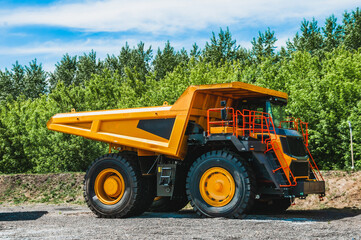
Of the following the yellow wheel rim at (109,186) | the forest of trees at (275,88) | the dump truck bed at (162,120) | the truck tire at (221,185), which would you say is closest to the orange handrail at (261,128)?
the dump truck bed at (162,120)

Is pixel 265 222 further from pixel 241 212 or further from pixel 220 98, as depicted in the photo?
pixel 220 98

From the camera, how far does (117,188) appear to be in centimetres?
1330

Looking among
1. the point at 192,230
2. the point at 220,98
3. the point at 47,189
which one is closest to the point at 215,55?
the point at 47,189

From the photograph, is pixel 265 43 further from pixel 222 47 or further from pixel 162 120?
pixel 162 120

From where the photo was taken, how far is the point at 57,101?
1359 inches

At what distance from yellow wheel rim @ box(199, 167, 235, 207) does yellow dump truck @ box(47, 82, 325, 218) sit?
0.02 meters

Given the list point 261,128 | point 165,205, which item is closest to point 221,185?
point 261,128

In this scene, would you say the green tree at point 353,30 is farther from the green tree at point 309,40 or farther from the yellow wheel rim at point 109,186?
the yellow wheel rim at point 109,186

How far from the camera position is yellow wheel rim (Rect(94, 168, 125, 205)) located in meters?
13.3

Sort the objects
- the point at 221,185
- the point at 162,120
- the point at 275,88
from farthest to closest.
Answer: the point at 275,88 < the point at 162,120 < the point at 221,185

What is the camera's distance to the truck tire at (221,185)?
36.8 feet

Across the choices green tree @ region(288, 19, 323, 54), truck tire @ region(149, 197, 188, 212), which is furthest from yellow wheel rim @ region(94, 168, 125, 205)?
green tree @ region(288, 19, 323, 54)

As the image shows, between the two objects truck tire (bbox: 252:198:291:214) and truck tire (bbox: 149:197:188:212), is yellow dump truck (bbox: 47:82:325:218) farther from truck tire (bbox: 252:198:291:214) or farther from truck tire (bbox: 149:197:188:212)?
truck tire (bbox: 149:197:188:212)

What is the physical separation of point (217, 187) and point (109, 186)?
3440 millimetres
